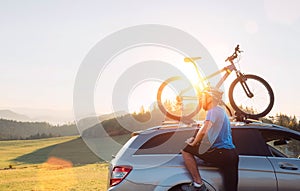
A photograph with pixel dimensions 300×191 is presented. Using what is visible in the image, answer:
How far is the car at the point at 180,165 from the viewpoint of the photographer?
17.2 feet

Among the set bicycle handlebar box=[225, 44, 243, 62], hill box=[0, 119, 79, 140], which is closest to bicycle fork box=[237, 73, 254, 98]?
bicycle handlebar box=[225, 44, 243, 62]

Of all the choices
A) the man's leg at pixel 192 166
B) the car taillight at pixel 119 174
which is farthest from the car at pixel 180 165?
the man's leg at pixel 192 166

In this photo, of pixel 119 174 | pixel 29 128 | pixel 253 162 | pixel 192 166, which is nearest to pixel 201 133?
pixel 192 166

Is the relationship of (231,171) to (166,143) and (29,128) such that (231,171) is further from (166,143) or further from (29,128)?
(29,128)

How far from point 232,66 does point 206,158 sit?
11.8 feet

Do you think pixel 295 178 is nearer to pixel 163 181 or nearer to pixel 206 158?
pixel 206 158

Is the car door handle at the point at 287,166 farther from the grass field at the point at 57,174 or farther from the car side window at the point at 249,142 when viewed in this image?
the grass field at the point at 57,174

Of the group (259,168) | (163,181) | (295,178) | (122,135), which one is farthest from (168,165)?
(122,135)

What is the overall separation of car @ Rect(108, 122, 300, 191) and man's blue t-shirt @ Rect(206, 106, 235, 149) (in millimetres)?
448

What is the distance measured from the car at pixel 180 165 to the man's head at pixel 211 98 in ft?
1.99

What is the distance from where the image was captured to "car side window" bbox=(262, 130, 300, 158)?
5.88 metres

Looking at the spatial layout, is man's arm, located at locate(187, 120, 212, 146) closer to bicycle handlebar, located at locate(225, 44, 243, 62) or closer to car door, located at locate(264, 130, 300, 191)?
car door, located at locate(264, 130, 300, 191)

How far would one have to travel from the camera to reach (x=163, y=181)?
5250mm

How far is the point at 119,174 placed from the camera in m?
5.40
